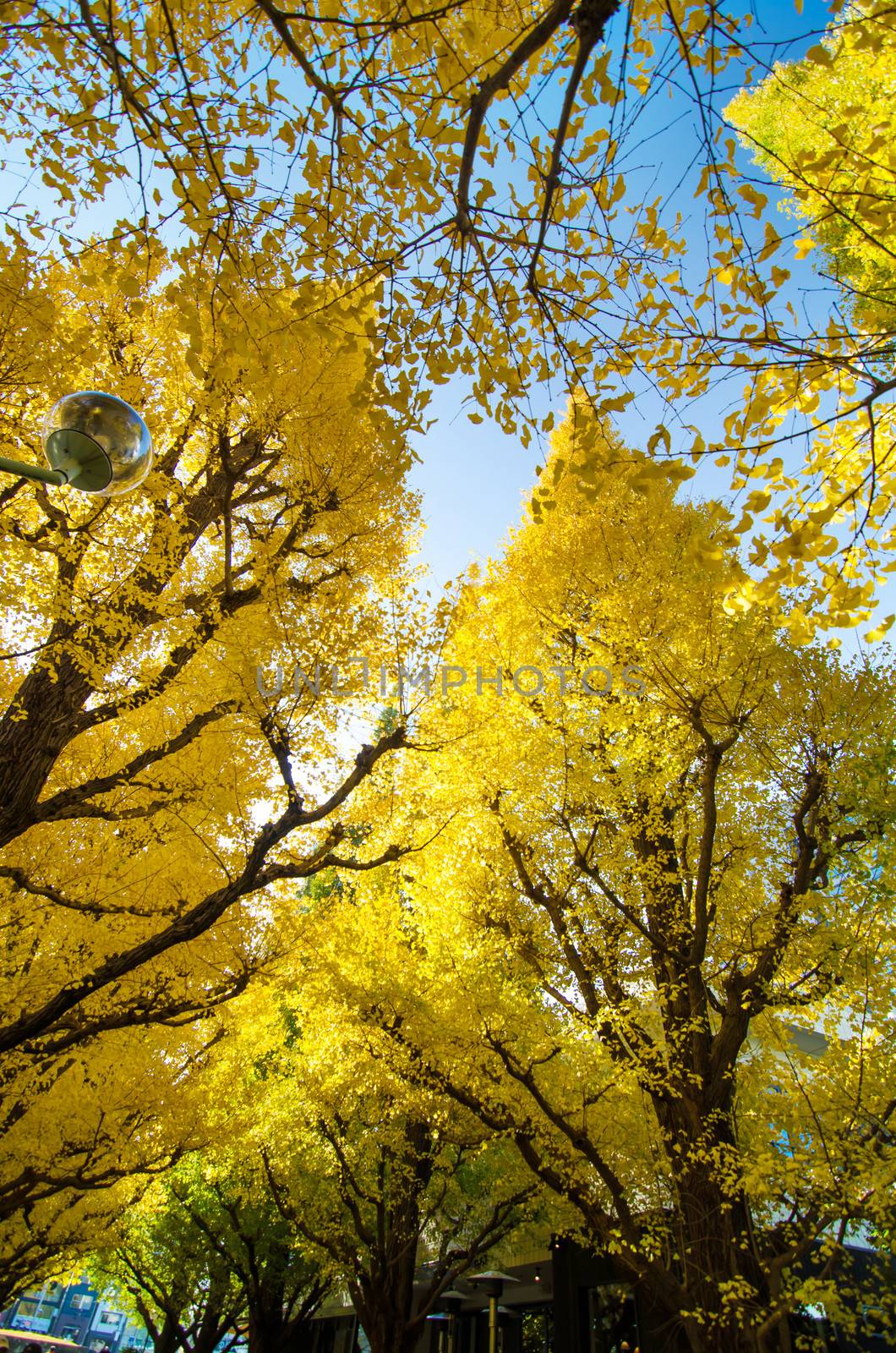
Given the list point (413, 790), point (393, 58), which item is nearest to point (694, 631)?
point (413, 790)

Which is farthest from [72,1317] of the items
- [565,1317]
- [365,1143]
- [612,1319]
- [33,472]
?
[33,472]

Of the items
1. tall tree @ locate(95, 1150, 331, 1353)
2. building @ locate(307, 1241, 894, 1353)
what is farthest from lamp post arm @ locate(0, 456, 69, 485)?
tall tree @ locate(95, 1150, 331, 1353)

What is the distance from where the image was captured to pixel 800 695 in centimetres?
661

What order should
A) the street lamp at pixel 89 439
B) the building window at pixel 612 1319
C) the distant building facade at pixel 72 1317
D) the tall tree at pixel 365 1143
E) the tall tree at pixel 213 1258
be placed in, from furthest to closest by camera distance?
the distant building facade at pixel 72 1317, the tall tree at pixel 213 1258, the building window at pixel 612 1319, the tall tree at pixel 365 1143, the street lamp at pixel 89 439

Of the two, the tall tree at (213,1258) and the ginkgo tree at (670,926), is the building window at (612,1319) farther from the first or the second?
the tall tree at (213,1258)

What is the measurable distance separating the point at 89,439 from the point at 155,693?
12.8 feet

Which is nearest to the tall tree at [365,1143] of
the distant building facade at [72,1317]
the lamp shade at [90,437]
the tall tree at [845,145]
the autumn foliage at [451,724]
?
Answer: the autumn foliage at [451,724]

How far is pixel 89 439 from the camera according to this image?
252 centimetres

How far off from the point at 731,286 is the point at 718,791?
5.36 m

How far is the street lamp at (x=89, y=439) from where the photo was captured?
2531 mm

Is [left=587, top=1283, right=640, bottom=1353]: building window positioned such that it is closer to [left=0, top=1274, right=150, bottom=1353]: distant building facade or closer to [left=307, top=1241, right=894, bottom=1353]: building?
[left=307, top=1241, right=894, bottom=1353]: building

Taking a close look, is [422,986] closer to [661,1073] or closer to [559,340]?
[661,1073]

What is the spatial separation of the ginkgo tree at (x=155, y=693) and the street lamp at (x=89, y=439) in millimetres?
1507

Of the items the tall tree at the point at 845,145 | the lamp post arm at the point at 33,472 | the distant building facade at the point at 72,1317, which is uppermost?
the tall tree at the point at 845,145
